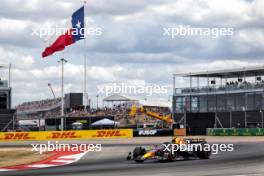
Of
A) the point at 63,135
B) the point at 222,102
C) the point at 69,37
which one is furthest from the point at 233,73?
the point at 69,37

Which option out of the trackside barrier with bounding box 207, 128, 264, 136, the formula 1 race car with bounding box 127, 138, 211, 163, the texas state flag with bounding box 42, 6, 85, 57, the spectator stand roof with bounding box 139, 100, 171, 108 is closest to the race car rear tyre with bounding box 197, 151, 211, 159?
the formula 1 race car with bounding box 127, 138, 211, 163

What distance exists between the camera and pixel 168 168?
18.8 meters

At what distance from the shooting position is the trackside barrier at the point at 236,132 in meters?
53.0

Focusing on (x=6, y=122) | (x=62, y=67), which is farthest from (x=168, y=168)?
(x=6, y=122)

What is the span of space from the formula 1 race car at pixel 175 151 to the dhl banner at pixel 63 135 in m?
30.0

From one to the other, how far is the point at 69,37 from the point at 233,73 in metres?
31.6

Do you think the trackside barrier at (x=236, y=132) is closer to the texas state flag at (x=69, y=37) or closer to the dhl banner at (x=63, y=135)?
the dhl banner at (x=63, y=135)

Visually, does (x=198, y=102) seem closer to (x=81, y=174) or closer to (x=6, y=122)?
(x=6, y=122)

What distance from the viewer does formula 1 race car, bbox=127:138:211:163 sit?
21.8 meters

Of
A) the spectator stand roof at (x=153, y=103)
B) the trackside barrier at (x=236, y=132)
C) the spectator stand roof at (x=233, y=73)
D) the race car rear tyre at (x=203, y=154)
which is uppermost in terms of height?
the spectator stand roof at (x=233, y=73)

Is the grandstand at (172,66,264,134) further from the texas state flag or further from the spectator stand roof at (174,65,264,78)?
the texas state flag

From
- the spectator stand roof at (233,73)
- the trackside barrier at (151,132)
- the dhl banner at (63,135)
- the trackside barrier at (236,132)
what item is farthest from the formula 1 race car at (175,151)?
the spectator stand roof at (233,73)

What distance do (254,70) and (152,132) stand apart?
16685 mm

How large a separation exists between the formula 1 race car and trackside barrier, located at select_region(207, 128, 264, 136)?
102 ft
